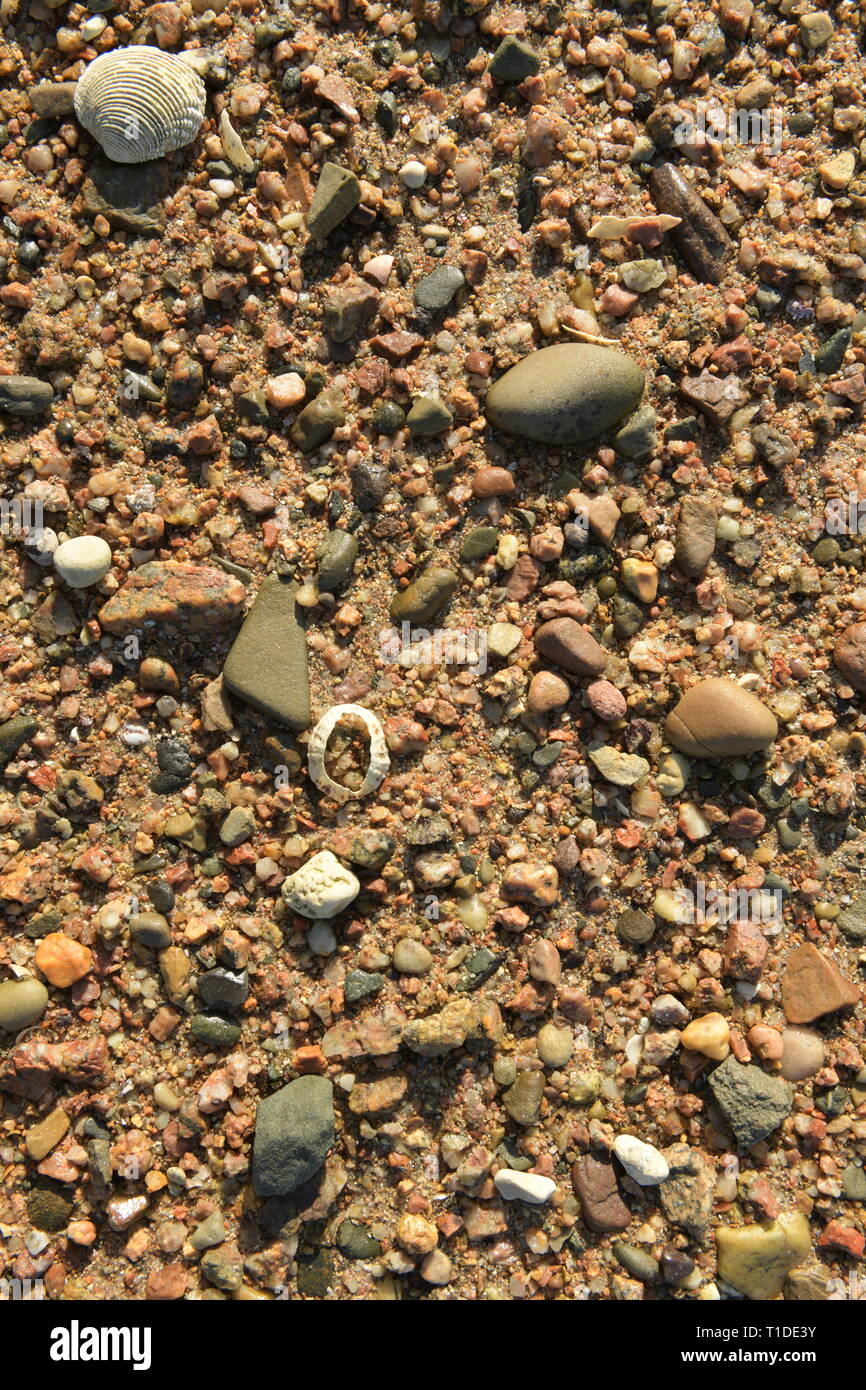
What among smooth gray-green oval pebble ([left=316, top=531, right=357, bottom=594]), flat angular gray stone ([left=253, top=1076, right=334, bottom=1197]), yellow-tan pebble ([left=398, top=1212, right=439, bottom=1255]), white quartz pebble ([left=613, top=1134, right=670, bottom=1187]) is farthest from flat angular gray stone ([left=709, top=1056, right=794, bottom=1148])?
smooth gray-green oval pebble ([left=316, top=531, right=357, bottom=594])

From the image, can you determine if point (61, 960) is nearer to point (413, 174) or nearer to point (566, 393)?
point (566, 393)

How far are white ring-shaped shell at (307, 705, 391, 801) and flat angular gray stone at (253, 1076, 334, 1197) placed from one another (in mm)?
961

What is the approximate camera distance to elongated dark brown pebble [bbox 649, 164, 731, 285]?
302 cm

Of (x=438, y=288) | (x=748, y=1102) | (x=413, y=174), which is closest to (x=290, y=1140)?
(x=748, y=1102)

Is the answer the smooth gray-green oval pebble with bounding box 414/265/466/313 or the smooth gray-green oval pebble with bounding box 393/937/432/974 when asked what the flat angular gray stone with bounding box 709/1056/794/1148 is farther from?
the smooth gray-green oval pebble with bounding box 414/265/466/313

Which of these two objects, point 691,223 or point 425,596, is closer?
point 425,596

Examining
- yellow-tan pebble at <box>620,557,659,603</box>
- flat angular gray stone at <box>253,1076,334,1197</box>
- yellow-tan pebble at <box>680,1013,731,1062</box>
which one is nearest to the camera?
flat angular gray stone at <box>253,1076,334,1197</box>

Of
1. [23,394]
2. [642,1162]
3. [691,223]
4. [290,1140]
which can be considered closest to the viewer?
[290,1140]

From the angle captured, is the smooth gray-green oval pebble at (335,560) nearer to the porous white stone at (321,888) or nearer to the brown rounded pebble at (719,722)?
the porous white stone at (321,888)

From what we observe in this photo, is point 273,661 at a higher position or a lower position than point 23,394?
lower

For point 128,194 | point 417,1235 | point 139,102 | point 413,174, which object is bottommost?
point 417,1235

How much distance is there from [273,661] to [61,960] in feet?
3.92

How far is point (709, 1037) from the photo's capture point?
284 cm

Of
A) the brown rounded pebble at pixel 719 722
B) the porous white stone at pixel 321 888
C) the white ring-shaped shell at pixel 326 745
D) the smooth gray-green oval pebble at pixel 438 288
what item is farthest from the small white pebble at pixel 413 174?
the porous white stone at pixel 321 888
